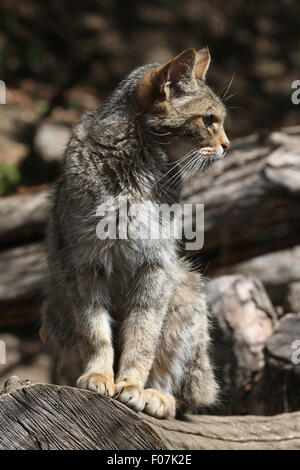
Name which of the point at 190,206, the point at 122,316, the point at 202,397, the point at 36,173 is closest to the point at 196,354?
the point at 202,397

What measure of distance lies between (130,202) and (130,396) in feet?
3.60

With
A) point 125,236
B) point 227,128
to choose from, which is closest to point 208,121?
point 125,236

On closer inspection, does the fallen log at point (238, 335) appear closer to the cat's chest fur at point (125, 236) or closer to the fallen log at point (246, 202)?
the fallen log at point (246, 202)

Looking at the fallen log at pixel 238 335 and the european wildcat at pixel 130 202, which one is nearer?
the european wildcat at pixel 130 202

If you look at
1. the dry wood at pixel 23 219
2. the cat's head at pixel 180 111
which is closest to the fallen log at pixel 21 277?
the dry wood at pixel 23 219

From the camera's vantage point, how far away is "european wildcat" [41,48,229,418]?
3713 mm

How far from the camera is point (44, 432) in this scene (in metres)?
2.90

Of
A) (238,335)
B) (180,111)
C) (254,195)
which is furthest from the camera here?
(254,195)

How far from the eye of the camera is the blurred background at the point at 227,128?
20.4 feet

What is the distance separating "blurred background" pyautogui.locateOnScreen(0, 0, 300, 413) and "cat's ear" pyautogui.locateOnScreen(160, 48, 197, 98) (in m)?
0.68

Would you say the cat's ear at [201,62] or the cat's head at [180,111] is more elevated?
the cat's ear at [201,62]

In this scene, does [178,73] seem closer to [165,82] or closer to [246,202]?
[165,82]

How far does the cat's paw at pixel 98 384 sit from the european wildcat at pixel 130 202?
0.38ft

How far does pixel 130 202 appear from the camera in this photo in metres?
3.75
